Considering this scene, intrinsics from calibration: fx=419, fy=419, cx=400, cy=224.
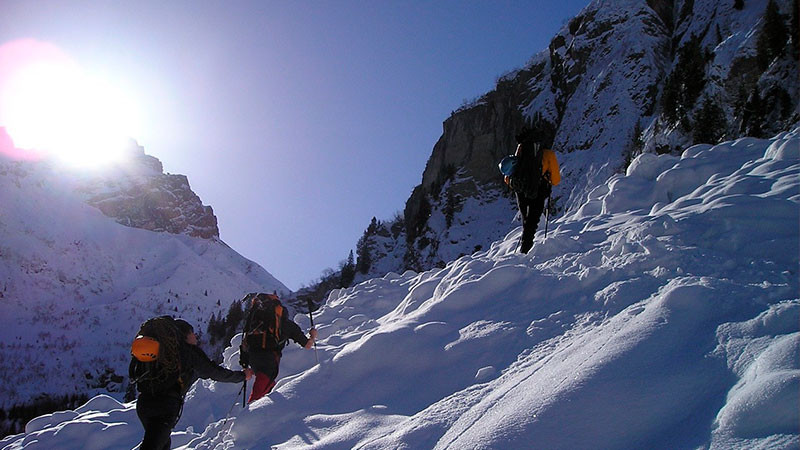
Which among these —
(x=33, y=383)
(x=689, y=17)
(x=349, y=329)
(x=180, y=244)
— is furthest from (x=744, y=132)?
(x=180, y=244)

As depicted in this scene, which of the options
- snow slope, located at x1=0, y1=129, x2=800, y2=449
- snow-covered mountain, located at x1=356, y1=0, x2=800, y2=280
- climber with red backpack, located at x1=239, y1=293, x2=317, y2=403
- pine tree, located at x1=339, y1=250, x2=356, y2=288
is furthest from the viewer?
pine tree, located at x1=339, y1=250, x2=356, y2=288

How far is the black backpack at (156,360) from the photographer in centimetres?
393

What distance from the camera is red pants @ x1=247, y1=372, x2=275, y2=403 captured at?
577cm

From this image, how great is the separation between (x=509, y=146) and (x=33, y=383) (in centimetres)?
11143

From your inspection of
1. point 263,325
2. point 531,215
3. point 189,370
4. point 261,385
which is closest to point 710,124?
point 531,215

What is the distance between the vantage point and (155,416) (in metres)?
4.04

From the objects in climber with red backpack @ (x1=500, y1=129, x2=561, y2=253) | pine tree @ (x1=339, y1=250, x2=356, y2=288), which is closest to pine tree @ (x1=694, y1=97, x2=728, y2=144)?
climber with red backpack @ (x1=500, y1=129, x2=561, y2=253)

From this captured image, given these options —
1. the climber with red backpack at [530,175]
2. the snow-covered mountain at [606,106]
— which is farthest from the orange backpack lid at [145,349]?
the snow-covered mountain at [606,106]

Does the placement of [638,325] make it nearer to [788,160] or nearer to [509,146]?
[788,160]

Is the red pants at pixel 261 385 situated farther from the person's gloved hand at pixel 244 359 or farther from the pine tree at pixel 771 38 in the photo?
the pine tree at pixel 771 38

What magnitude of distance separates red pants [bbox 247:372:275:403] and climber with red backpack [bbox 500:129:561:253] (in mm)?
4671

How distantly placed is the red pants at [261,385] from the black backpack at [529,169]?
16.9ft

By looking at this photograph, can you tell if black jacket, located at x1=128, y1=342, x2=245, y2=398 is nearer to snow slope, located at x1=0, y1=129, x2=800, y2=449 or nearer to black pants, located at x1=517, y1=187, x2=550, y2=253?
snow slope, located at x1=0, y1=129, x2=800, y2=449

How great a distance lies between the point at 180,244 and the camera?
189 metres
